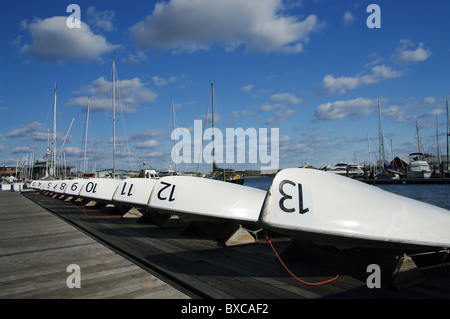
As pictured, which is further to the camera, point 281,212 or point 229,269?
point 229,269

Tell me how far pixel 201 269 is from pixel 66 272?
76.4 inches

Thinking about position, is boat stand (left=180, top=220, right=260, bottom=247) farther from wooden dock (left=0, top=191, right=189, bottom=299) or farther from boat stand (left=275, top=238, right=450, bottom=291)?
wooden dock (left=0, top=191, right=189, bottom=299)

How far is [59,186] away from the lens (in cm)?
1916

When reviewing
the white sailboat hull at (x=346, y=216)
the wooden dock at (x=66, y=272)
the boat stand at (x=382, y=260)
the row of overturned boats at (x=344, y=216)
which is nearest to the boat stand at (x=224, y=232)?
the boat stand at (x=382, y=260)

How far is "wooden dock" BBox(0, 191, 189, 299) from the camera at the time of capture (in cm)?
369

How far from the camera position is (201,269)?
4.52 metres

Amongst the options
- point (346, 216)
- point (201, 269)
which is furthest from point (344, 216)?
point (201, 269)

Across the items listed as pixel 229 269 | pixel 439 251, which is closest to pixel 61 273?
pixel 229 269

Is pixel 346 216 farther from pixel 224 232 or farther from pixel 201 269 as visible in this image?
pixel 224 232

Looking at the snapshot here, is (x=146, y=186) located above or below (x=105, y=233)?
above

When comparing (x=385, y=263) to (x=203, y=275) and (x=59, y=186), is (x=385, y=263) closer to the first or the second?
(x=203, y=275)

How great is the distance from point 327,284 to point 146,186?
256 inches
